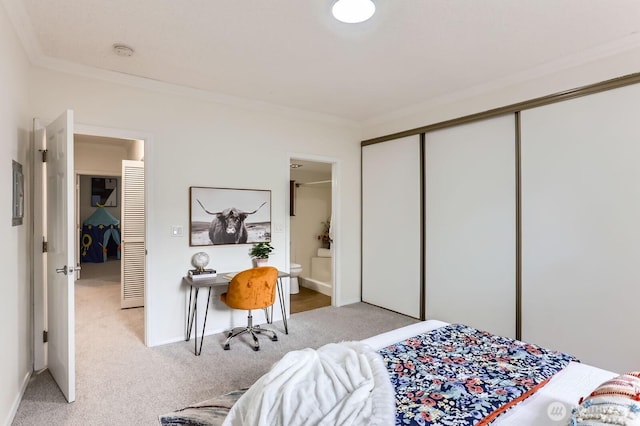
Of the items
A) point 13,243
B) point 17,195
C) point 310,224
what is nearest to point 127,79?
point 17,195

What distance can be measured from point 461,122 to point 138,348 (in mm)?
3860

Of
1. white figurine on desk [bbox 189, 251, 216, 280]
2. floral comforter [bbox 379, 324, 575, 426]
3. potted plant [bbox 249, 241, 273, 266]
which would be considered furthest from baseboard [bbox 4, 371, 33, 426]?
floral comforter [bbox 379, 324, 575, 426]

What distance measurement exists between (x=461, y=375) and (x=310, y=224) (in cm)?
468

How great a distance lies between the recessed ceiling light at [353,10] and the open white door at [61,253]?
6.07 feet

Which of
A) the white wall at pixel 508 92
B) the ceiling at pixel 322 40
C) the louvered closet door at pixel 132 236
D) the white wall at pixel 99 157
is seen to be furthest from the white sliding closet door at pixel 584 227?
the white wall at pixel 99 157

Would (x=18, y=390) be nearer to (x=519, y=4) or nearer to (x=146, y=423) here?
(x=146, y=423)

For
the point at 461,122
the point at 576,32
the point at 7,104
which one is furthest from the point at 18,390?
the point at 576,32

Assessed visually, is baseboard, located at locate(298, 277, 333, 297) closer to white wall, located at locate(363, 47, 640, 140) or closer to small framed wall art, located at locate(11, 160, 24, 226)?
white wall, located at locate(363, 47, 640, 140)

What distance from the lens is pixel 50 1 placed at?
6.55 ft

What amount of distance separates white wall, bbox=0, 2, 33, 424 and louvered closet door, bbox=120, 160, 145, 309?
1.94 metres

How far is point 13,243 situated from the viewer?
2.09 metres

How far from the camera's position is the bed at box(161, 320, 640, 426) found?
1.12m

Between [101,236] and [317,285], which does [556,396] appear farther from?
[101,236]

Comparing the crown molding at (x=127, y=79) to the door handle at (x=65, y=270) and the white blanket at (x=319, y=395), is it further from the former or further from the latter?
the white blanket at (x=319, y=395)
